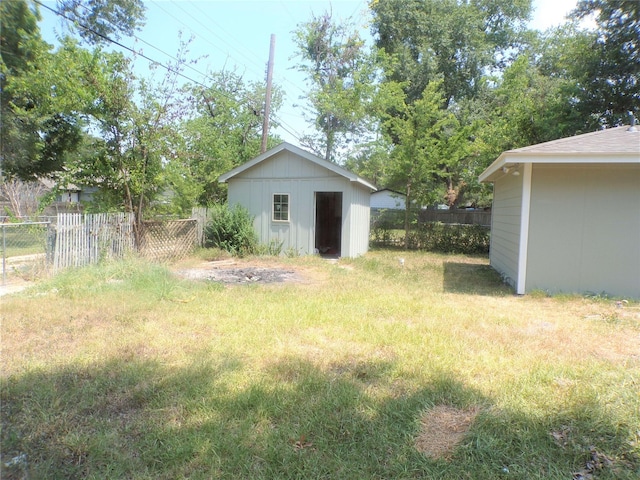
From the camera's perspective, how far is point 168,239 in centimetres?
966

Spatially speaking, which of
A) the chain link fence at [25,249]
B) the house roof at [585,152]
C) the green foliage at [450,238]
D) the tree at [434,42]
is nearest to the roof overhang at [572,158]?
the house roof at [585,152]

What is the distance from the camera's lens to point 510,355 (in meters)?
3.47

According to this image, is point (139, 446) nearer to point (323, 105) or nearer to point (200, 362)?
point (200, 362)

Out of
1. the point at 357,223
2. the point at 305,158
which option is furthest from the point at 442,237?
the point at 305,158

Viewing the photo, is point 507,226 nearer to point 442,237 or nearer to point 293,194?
point 442,237

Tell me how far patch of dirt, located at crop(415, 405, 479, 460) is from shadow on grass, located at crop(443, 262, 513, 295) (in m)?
4.34

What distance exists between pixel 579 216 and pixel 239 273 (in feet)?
21.2

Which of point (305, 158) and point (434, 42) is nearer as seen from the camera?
point (305, 158)

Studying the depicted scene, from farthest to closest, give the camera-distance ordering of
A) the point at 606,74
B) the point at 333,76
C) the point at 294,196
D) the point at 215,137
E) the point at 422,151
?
the point at 333,76
the point at 215,137
the point at 422,151
the point at 606,74
the point at 294,196

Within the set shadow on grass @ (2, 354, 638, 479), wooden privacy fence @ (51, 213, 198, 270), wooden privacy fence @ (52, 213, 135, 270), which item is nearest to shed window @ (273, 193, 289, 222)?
wooden privacy fence @ (51, 213, 198, 270)

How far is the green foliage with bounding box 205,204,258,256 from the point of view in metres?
10.6

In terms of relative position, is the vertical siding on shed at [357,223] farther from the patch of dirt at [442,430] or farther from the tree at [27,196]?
the tree at [27,196]

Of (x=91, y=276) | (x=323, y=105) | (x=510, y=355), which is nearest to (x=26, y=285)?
(x=91, y=276)

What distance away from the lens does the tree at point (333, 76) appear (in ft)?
62.0
